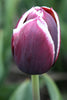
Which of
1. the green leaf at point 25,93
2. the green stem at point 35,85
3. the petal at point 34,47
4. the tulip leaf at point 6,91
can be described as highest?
the petal at point 34,47

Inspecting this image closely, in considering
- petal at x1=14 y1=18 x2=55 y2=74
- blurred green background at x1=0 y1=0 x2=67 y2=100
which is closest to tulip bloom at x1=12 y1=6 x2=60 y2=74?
petal at x1=14 y1=18 x2=55 y2=74

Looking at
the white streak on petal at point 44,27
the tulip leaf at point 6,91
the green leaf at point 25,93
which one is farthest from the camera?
the tulip leaf at point 6,91

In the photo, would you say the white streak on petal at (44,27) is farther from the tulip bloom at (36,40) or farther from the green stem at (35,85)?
the green stem at (35,85)

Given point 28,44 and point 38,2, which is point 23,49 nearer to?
point 28,44

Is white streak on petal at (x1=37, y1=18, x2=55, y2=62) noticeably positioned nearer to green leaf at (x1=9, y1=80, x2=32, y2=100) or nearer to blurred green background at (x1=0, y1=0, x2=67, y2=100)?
green leaf at (x1=9, y1=80, x2=32, y2=100)

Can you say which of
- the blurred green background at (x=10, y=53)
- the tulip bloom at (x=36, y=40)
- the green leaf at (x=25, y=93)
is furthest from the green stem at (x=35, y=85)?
the blurred green background at (x=10, y=53)

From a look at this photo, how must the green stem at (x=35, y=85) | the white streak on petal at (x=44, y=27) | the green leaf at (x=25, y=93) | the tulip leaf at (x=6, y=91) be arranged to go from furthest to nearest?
the tulip leaf at (x=6, y=91)
the green leaf at (x=25, y=93)
the green stem at (x=35, y=85)
the white streak on petal at (x=44, y=27)

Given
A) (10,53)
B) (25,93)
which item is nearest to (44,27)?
(25,93)

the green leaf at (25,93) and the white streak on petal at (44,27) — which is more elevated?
the white streak on petal at (44,27)

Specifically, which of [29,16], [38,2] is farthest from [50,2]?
[29,16]
